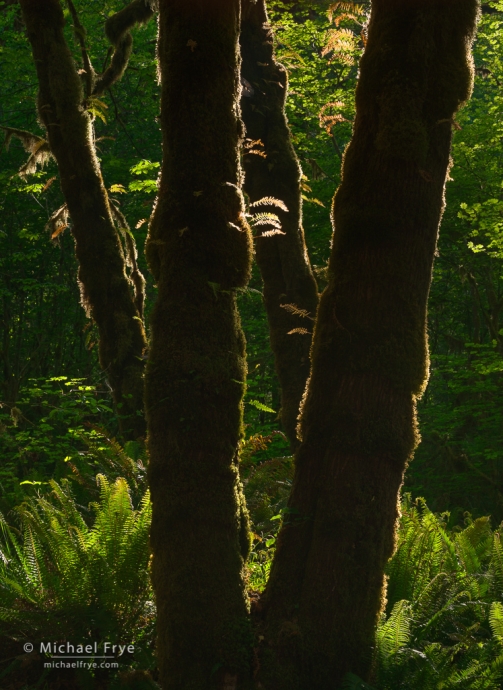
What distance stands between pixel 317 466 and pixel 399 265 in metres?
1.01

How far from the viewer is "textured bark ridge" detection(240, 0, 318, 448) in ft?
21.2

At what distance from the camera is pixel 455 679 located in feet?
9.64

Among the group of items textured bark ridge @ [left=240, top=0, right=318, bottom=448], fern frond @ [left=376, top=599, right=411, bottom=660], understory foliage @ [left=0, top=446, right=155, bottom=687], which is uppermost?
textured bark ridge @ [left=240, top=0, right=318, bottom=448]

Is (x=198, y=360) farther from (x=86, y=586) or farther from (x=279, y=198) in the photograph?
(x=279, y=198)

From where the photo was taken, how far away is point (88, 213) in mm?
7289

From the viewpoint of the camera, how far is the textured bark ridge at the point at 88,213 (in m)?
7.27

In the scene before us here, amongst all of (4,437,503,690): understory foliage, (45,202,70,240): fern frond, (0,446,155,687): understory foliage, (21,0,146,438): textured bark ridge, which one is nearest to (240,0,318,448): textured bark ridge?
(21,0,146,438): textured bark ridge

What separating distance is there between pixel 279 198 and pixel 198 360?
376 cm

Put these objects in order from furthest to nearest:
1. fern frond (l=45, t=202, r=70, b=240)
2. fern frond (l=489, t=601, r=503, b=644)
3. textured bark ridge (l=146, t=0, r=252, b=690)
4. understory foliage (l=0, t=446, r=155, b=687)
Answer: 1. fern frond (l=45, t=202, r=70, b=240)
2. understory foliage (l=0, t=446, r=155, b=687)
3. fern frond (l=489, t=601, r=503, b=644)
4. textured bark ridge (l=146, t=0, r=252, b=690)

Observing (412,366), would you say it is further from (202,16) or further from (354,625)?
(202,16)

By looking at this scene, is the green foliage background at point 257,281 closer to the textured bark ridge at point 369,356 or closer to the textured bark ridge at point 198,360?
the textured bark ridge at point 369,356

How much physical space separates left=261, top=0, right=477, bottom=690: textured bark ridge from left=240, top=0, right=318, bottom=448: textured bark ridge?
293 centimetres

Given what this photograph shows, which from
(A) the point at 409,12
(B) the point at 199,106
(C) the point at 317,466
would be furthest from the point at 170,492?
(A) the point at 409,12

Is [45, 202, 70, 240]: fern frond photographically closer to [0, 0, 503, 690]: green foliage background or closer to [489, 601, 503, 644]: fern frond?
[0, 0, 503, 690]: green foliage background
